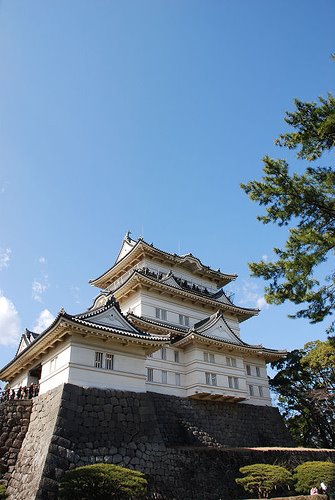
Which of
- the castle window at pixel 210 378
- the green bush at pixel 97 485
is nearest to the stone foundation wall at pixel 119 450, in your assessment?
the green bush at pixel 97 485

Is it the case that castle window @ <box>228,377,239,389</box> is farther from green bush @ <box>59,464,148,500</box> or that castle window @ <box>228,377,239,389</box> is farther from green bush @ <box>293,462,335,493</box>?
green bush @ <box>59,464,148,500</box>

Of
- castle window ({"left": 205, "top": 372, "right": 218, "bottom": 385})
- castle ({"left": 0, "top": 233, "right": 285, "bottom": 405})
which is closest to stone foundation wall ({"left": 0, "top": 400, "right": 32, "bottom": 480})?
castle ({"left": 0, "top": 233, "right": 285, "bottom": 405})

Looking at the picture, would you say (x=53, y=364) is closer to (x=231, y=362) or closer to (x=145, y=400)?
(x=145, y=400)

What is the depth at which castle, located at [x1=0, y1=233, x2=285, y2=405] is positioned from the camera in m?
16.5

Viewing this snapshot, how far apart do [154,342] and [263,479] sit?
23.7ft

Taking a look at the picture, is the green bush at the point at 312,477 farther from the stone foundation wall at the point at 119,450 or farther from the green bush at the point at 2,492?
the green bush at the point at 2,492

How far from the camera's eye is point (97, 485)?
39.0 feet

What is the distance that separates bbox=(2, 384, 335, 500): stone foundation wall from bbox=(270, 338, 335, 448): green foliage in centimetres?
1202

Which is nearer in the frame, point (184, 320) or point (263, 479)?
point (263, 479)

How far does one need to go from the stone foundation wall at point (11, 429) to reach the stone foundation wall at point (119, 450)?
0.39 m

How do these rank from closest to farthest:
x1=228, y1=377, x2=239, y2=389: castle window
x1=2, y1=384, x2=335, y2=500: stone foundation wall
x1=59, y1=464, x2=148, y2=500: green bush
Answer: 1. x1=59, y1=464, x2=148, y2=500: green bush
2. x1=2, y1=384, x2=335, y2=500: stone foundation wall
3. x1=228, y1=377, x2=239, y2=389: castle window

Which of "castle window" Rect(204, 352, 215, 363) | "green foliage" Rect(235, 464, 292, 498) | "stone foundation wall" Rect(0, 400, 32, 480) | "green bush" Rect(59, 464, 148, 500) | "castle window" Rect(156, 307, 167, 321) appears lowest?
"green bush" Rect(59, 464, 148, 500)

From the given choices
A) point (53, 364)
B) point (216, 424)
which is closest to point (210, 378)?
point (216, 424)

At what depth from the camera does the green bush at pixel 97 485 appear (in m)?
11.7
